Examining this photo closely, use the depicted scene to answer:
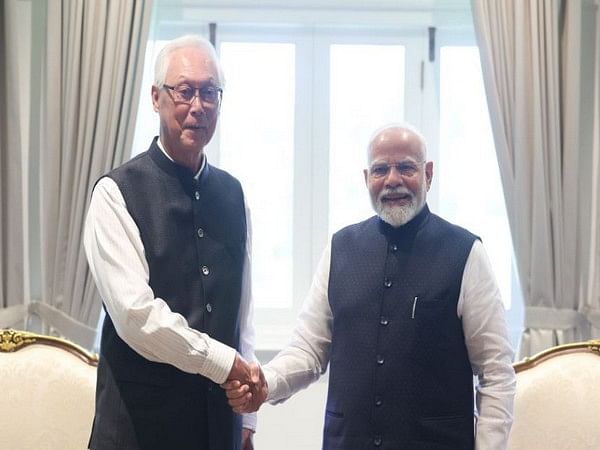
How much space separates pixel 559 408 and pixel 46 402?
1531mm

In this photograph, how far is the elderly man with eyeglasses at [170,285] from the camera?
2057 mm

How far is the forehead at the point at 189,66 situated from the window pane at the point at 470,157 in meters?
1.56

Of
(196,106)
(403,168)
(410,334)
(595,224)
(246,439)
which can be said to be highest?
(196,106)

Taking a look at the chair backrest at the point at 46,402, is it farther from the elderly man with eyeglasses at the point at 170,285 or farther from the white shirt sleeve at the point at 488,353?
the white shirt sleeve at the point at 488,353

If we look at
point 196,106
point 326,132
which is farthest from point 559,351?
point 196,106

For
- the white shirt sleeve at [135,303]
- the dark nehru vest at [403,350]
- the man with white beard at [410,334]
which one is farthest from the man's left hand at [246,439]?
the white shirt sleeve at [135,303]

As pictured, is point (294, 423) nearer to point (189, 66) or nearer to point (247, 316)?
Result: point (247, 316)

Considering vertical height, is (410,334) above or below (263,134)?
below

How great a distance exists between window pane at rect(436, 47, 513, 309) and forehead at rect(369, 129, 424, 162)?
1284 mm

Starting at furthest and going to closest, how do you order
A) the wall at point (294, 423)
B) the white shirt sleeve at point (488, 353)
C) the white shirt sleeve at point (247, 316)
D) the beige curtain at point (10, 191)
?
the wall at point (294, 423) < the beige curtain at point (10, 191) < the white shirt sleeve at point (247, 316) < the white shirt sleeve at point (488, 353)

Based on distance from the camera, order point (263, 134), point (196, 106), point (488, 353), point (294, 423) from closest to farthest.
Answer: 1. point (196, 106)
2. point (488, 353)
3. point (294, 423)
4. point (263, 134)

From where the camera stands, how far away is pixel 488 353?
2248 millimetres

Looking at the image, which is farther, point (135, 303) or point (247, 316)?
point (247, 316)

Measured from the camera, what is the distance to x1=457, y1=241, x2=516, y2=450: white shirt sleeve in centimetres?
224
